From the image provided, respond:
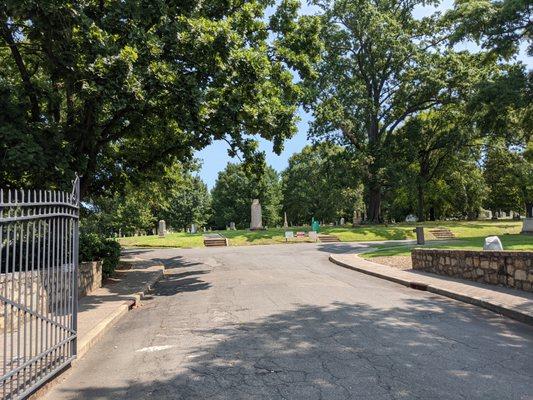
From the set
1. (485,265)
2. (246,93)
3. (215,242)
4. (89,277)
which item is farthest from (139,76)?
(215,242)

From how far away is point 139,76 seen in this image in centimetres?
1144

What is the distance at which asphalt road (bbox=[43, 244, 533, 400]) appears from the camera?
16.0ft

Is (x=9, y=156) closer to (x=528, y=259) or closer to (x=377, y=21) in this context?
(x=528, y=259)

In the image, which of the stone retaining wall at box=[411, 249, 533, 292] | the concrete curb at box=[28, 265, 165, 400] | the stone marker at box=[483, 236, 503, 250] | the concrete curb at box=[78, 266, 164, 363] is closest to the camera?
the concrete curb at box=[28, 265, 165, 400]

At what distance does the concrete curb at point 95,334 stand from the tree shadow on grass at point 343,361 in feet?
0.89

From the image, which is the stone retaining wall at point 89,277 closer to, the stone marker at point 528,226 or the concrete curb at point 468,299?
the concrete curb at point 468,299

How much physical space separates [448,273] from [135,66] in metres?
10.8

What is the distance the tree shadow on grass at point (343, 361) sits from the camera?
4.80 meters

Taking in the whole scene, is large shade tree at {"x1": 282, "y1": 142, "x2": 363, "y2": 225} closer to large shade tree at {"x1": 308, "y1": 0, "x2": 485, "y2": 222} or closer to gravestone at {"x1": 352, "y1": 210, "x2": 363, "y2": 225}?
gravestone at {"x1": 352, "y1": 210, "x2": 363, "y2": 225}

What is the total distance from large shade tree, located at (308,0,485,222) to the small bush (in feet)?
82.1

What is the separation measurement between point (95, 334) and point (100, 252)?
825cm

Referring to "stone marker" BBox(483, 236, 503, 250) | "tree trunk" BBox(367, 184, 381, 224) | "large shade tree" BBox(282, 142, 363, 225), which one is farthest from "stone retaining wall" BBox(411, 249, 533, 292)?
"large shade tree" BBox(282, 142, 363, 225)

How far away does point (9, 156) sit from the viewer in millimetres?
11266

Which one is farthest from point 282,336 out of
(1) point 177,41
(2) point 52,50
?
(2) point 52,50
